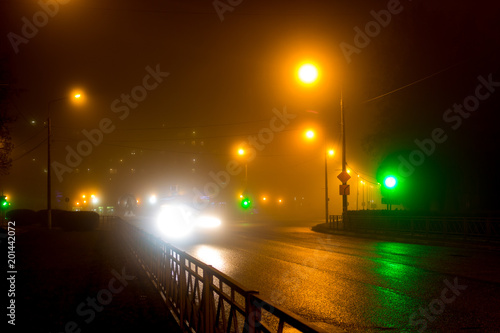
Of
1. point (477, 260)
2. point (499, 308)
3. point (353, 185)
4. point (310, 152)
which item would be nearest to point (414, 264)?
point (477, 260)

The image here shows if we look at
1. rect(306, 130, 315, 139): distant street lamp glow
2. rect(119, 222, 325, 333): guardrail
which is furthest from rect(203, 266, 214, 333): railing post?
rect(306, 130, 315, 139): distant street lamp glow

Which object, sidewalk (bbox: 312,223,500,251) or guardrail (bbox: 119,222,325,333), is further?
sidewalk (bbox: 312,223,500,251)

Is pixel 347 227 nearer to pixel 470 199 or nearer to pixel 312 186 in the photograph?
pixel 470 199

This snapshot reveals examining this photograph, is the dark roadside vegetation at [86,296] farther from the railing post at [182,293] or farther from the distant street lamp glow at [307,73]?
the distant street lamp glow at [307,73]

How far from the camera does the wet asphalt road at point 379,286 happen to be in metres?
7.52

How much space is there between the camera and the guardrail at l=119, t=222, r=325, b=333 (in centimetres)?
393

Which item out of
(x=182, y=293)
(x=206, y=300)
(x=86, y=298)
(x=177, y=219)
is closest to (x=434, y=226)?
(x=86, y=298)

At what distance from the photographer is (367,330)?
7.01 meters

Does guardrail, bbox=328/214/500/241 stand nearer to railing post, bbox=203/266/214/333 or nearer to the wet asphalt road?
the wet asphalt road

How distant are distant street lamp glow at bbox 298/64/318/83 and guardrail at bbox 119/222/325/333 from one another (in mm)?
11605

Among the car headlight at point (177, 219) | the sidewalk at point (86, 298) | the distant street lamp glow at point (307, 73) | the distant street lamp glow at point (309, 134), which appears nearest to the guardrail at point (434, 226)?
the distant street lamp glow at point (309, 134)

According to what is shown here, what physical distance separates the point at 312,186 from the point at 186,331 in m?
93.0

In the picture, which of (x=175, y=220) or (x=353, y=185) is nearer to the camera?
(x=175, y=220)

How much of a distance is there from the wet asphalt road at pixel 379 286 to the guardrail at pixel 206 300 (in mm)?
1393
